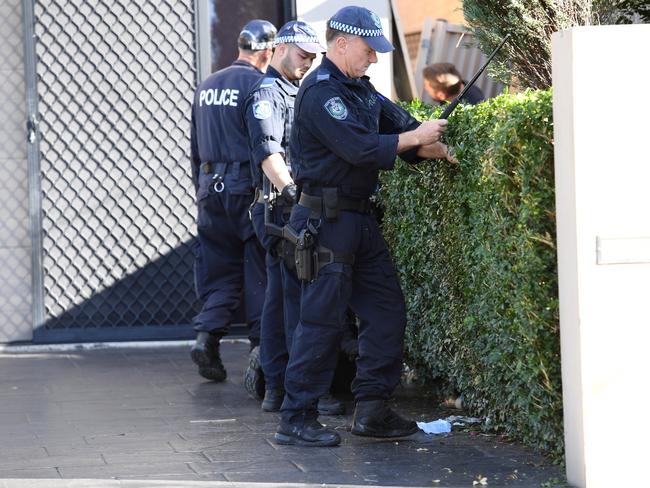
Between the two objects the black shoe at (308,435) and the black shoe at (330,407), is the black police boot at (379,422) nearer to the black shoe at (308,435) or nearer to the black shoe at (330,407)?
the black shoe at (308,435)

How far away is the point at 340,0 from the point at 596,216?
4.55 metres

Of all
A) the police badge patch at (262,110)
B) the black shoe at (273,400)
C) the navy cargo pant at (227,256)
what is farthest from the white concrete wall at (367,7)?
the black shoe at (273,400)

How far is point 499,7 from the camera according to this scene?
259 inches

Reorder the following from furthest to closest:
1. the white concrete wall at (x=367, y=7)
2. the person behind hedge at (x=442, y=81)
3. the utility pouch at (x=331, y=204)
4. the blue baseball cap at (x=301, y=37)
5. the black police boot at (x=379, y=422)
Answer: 1. the person behind hedge at (x=442, y=81)
2. the white concrete wall at (x=367, y=7)
3. the blue baseball cap at (x=301, y=37)
4. the black police boot at (x=379, y=422)
5. the utility pouch at (x=331, y=204)

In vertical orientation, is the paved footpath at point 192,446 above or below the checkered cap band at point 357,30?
below

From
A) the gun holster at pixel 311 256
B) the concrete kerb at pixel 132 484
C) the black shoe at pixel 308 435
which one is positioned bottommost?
the concrete kerb at pixel 132 484

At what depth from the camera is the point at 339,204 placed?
221 inches

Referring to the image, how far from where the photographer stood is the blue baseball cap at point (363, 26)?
5602mm

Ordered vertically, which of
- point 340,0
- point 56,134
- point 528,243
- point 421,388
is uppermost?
point 340,0

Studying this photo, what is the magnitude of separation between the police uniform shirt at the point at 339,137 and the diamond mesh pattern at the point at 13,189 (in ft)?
12.5

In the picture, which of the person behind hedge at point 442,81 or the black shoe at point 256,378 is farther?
the person behind hedge at point 442,81

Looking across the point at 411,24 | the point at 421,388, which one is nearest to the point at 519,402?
the point at 421,388

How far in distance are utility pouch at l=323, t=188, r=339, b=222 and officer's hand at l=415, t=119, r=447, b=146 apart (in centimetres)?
46

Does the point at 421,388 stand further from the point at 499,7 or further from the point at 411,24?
the point at 411,24
